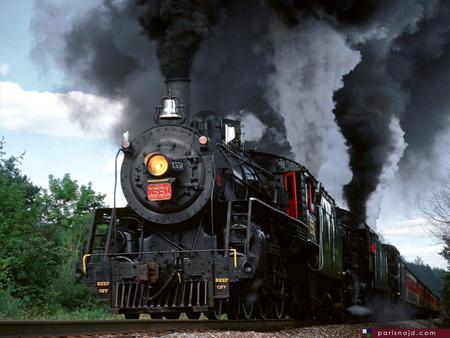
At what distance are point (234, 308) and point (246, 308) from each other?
17.7 inches

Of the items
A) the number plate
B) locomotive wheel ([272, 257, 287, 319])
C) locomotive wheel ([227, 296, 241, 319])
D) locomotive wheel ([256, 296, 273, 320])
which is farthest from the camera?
locomotive wheel ([256, 296, 273, 320])

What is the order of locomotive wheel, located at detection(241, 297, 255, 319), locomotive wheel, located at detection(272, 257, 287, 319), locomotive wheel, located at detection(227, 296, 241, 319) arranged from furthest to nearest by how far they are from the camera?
locomotive wheel, located at detection(272, 257, 287, 319) → locomotive wheel, located at detection(241, 297, 255, 319) → locomotive wheel, located at detection(227, 296, 241, 319)

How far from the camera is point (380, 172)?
1038 inches

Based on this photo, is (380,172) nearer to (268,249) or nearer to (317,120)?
(317,120)

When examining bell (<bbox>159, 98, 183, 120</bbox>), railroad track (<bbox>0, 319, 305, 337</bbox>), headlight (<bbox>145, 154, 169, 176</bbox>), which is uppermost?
bell (<bbox>159, 98, 183, 120</bbox>)

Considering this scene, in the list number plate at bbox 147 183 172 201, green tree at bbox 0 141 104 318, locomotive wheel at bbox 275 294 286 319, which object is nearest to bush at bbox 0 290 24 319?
green tree at bbox 0 141 104 318

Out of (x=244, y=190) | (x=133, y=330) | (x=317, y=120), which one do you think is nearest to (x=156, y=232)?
(x=244, y=190)

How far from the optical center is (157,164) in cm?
1124

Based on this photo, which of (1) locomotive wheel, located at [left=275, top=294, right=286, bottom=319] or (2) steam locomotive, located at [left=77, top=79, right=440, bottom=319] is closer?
(2) steam locomotive, located at [left=77, top=79, right=440, bottom=319]

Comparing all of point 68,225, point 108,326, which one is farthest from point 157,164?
point 68,225

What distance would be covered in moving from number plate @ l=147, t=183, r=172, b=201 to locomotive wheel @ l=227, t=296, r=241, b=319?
7.10 ft

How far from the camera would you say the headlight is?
11.1 meters

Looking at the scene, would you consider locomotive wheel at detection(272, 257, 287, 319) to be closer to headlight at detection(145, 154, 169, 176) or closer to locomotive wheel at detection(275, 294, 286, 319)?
locomotive wheel at detection(275, 294, 286, 319)

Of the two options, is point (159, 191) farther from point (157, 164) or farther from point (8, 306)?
point (8, 306)
